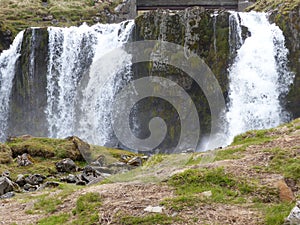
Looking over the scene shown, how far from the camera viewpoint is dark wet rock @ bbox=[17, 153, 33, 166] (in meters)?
15.5

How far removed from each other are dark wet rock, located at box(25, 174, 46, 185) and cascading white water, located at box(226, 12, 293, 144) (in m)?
12.9

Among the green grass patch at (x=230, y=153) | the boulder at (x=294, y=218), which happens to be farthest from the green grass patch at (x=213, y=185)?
the green grass patch at (x=230, y=153)

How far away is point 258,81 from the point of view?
79.6 feet

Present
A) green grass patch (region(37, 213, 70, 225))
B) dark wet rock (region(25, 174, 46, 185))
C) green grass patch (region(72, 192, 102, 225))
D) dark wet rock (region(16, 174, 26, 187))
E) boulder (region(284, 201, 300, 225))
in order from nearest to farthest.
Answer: boulder (region(284, 201, 300, 225))
green grass patch (region(72, 192, 102, 225))
green grass patch (region(37, 213, 70, 225))
dark wet rock (region(16, 174, 26, 187))
dark wet rock (region(25, 174, 46, 185))

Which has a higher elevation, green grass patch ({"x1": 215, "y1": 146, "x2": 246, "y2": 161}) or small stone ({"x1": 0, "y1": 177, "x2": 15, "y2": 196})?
green grass patch ({"x1": 215, "y1": 146, "x2": 246, "y2": 161})

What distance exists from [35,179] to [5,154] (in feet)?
11.5

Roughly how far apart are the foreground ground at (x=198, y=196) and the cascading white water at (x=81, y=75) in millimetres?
18122

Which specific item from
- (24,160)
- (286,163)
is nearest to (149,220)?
(286,163)

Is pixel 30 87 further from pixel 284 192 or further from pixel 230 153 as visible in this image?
pixel 284 192

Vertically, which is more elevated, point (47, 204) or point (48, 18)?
point (48, 18)

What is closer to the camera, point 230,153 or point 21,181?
point 230,153

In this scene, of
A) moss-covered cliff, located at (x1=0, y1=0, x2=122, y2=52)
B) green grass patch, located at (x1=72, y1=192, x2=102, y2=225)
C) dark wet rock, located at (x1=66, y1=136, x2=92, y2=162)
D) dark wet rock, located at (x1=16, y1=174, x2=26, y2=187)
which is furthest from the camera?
moss-covered cliff, located at (x1=0, y1=0, x2=122, y2=52)

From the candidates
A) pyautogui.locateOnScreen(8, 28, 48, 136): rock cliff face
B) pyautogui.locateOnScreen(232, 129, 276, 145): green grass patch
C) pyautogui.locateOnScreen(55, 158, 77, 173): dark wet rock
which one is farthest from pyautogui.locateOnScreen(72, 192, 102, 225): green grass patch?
pyautogui.locateOnScreen(8, 28, 48, 136): rock cliff face

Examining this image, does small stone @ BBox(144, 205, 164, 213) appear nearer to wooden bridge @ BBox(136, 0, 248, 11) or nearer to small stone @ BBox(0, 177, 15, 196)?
small stone @ BBox(0, 177, 15, 196)
